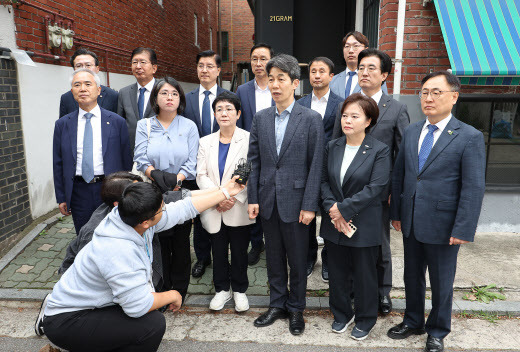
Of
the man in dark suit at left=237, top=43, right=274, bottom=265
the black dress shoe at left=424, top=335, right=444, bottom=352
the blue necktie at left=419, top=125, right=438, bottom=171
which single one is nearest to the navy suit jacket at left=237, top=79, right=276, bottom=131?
the man in dark suit at left=237, top=43, right=274, bottom=265

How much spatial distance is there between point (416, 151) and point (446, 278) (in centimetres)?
99

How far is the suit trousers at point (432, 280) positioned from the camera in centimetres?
293

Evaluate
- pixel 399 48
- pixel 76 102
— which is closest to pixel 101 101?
pixel 76 102

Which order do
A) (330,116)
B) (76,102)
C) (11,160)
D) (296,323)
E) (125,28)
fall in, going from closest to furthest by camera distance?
(296,323) → (330,116) → (76,102) → (11,160) → (125,28)

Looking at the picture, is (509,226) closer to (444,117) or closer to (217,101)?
(444,117)

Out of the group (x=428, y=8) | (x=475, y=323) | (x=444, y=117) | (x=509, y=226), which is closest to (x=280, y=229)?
(x=444, y=117)

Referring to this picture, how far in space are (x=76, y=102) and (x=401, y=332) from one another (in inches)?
157

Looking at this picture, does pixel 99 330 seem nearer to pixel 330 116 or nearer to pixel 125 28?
pixel 330 116

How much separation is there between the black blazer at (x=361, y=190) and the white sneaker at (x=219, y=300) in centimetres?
124

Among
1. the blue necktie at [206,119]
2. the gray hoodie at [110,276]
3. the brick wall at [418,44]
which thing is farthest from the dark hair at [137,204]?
the brick wall at [418,44]

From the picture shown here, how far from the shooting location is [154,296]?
2518 millimetres

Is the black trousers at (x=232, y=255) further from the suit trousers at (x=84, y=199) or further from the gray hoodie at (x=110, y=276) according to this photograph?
the suit trousers at (x=84, y=199)

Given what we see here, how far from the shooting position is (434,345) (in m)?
2.99

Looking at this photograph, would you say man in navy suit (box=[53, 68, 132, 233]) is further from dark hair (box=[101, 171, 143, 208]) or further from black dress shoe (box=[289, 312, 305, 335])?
black dress shoe (box=[289, 312, 305, 335])
